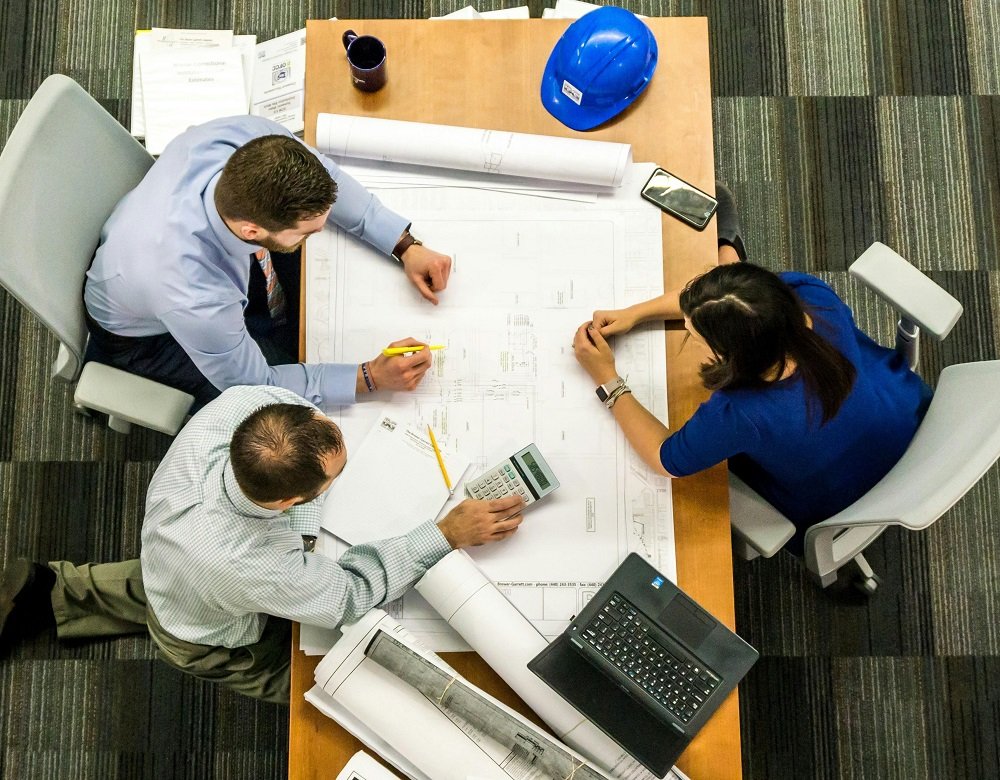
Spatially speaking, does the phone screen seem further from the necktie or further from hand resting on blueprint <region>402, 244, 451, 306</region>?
the necktie

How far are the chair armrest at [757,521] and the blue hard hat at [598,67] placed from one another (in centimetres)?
67

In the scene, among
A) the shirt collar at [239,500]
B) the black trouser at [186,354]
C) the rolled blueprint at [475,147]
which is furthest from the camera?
the black trouser at [186,354]

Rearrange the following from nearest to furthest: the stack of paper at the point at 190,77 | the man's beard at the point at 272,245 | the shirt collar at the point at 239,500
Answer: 1. the shirt collar at the point at 239,500
2. the man's beard at the point at 272,245
3. the stack of paper at the point at 190,77

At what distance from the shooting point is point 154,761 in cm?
190

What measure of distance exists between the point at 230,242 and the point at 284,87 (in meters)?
0.53

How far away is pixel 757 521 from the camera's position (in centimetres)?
129

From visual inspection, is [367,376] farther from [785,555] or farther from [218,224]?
[785,555]

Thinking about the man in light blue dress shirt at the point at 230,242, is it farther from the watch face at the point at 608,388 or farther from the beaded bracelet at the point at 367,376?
the watch face at the point at 608,388

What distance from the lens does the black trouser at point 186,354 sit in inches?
58.2

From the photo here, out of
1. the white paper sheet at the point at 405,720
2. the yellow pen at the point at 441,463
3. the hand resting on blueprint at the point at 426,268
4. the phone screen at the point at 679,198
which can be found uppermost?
the phone screen at the point at 679,198

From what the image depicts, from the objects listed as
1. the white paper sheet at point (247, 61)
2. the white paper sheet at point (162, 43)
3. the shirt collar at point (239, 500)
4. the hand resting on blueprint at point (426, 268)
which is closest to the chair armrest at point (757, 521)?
the hand resting on blueprint at point (426, 268)

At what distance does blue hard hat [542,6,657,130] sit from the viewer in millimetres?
1346

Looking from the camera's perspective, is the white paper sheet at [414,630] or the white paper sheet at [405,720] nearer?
the white paper sheet at [405,720]

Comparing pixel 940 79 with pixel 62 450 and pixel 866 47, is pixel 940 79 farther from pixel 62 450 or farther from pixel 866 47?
pixel 62 450
